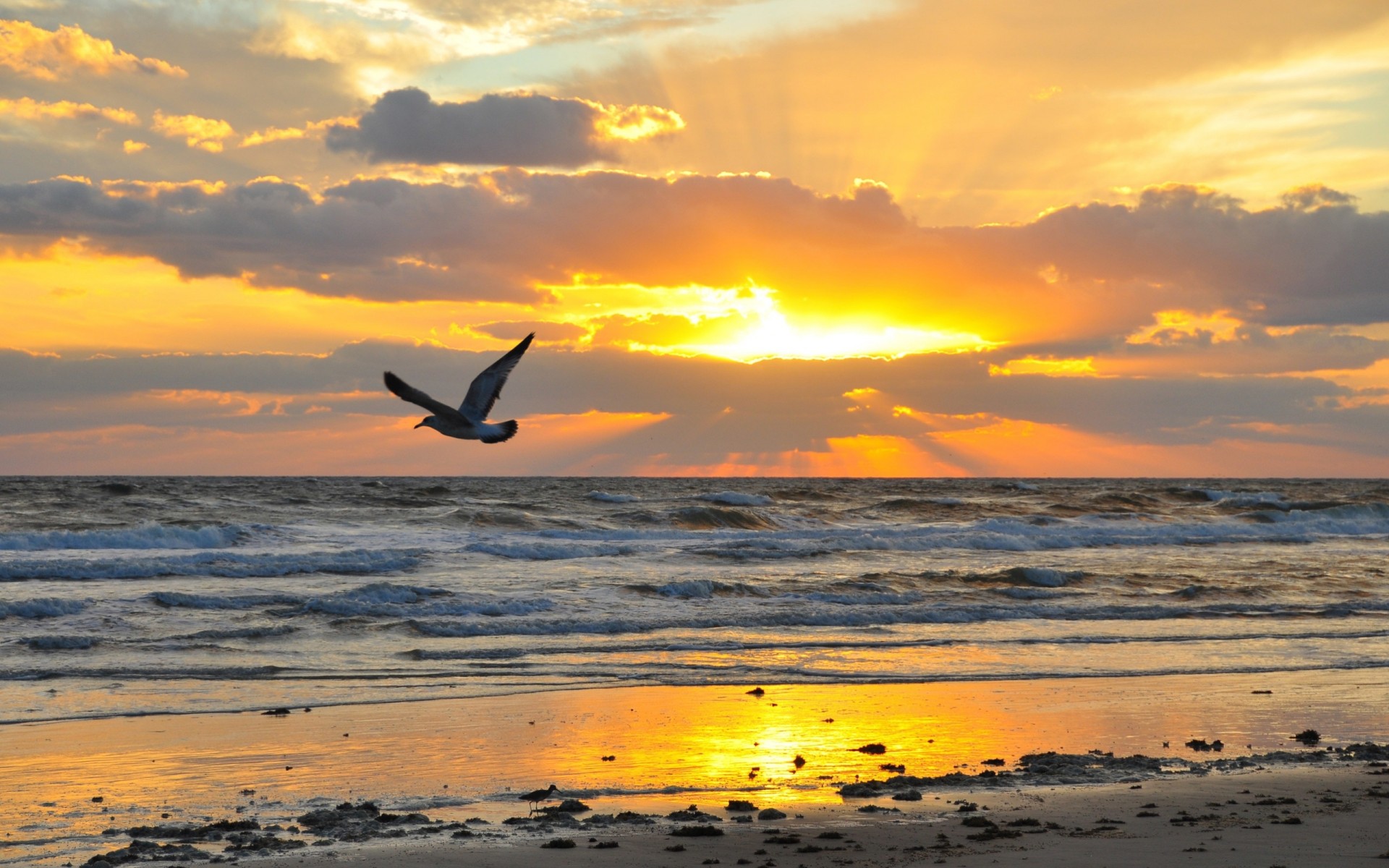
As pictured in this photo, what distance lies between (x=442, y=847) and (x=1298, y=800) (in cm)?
678

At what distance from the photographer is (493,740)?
11984 mm

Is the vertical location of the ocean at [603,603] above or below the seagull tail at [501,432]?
below

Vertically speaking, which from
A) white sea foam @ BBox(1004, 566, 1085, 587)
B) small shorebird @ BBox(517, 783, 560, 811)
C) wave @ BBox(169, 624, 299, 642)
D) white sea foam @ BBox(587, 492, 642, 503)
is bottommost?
wave @ BBox(169, 624, 299, 642)

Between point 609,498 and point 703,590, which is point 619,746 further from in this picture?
point 609,498

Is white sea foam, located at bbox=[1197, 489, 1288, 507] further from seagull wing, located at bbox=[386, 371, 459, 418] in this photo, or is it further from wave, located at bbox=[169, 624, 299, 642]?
seagull wing, located at bbox=[386, 371, 459, 418]

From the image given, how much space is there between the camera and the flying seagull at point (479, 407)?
13.5 metres

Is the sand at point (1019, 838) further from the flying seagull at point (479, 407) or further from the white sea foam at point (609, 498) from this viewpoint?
the white sea foam at point (609, 498)

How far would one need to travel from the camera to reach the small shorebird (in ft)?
32.4

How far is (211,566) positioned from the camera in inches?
1105

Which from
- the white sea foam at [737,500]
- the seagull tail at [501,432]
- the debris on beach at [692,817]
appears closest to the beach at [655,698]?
the debris on beach at [692,817]

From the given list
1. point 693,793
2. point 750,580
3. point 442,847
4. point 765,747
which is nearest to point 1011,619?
point 750,580

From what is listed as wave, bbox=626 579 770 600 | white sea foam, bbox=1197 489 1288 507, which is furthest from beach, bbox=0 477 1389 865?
white sea foam, bbox=1197 489 1288 507

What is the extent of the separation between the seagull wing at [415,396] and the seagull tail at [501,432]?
0.42 metres

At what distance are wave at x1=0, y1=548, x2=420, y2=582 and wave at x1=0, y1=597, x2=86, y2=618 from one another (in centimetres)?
562
